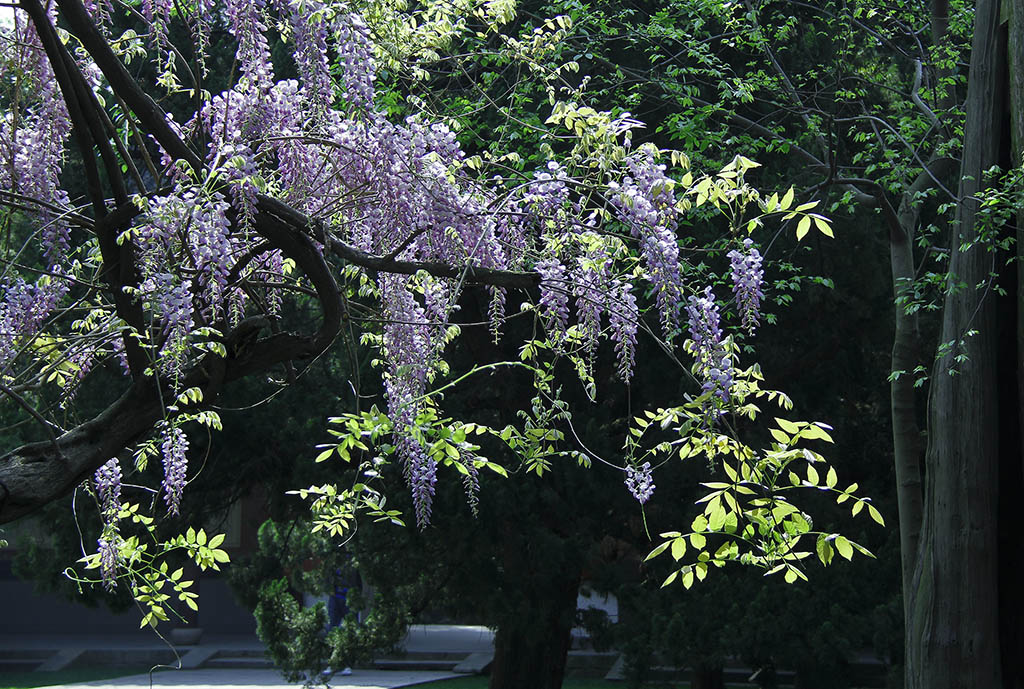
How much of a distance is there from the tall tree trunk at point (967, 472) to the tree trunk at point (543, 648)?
3829mm

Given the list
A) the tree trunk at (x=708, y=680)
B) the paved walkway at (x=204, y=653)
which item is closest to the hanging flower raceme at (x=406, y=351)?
the tree trunk at (x=708, y=680)

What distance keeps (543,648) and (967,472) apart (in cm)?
499

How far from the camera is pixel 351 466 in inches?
378

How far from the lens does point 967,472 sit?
5.83 meters

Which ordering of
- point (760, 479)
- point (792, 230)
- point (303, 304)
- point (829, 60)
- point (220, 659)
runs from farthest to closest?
point (220, 659) → point (303, 304) → point (829, 60) → point (792, 230) → point (760, 479)

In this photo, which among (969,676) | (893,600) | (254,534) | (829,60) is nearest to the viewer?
(969,676)

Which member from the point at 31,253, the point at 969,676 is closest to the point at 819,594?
the point at 969,676

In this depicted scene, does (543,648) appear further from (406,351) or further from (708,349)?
(708,349)

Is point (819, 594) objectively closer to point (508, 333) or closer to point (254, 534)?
point (508, 333)

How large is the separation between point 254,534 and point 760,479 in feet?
68.0

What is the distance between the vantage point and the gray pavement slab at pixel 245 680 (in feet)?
47.2

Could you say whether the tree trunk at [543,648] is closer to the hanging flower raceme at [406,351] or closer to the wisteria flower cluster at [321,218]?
the hanging flower raceme at [406,351]

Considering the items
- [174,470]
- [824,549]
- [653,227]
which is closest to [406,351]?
[174,470]

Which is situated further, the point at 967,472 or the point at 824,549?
the point at 967,472
